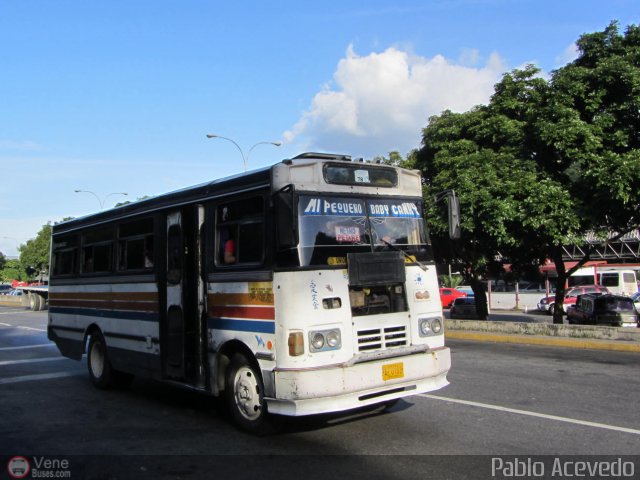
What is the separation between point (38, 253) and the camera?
280 feet

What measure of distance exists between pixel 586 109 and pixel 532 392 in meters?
10.6

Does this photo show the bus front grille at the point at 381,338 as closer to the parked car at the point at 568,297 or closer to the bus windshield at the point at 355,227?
the bus windshield at the point at 355,227

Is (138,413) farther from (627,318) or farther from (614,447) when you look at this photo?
(627,318)

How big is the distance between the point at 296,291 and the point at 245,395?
1.46m

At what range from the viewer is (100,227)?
32.2ft

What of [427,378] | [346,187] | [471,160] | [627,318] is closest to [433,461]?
[427,378]

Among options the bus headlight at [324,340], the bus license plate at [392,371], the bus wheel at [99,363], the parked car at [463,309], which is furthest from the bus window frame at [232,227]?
the parked car at [463,309]

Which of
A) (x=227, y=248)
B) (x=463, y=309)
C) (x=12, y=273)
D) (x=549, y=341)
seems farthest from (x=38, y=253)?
(x=227, y=248)

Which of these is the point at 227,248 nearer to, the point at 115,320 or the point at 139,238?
the point at 139,238

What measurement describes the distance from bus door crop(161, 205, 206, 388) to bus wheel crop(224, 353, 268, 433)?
24.5 inches

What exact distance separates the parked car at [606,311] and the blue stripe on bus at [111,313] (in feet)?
63.4

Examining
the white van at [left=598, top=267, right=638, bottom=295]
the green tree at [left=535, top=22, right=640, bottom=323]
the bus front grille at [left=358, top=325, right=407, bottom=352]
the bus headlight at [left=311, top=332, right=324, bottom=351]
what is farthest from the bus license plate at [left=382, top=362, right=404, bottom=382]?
the white van at [left=598, top=267, right=638, bottom=295]

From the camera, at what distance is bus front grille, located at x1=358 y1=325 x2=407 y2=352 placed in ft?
20.4

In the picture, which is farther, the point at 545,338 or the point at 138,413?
the point at 545,338
